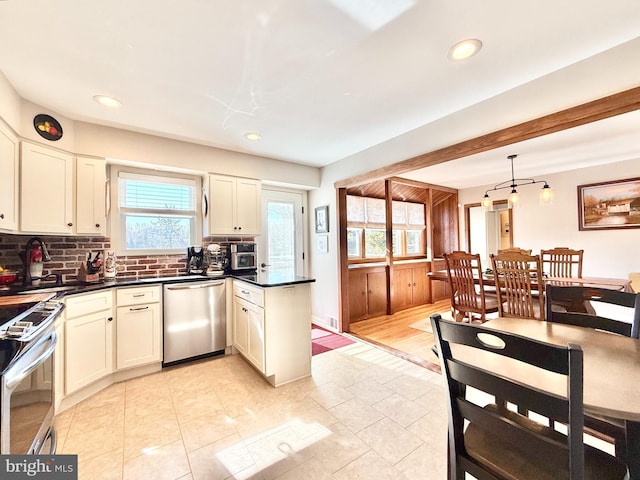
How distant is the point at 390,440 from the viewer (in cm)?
172

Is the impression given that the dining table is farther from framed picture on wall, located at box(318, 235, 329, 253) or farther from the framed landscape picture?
the framed landscape picture

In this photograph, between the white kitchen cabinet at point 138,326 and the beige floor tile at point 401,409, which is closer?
the beige floor tile at point 401,409

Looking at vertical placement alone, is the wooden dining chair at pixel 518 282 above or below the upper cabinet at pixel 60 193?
below

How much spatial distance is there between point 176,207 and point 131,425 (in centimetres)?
231

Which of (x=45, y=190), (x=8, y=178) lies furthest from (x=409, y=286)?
(x=8, y=178)

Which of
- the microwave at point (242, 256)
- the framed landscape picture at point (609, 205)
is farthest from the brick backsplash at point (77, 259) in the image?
the framed landscape picture at point (609, 205)

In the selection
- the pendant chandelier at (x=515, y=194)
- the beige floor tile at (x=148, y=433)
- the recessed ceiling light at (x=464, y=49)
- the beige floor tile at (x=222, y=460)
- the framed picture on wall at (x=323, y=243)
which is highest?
the recessed ceiling light at (x=464, y=49)

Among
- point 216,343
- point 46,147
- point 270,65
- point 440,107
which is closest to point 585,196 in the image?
point 440,107

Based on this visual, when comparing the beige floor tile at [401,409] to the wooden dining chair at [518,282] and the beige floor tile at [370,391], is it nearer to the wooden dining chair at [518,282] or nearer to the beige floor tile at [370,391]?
the beige floor tile at [370,391]

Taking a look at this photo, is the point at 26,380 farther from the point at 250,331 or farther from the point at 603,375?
the point at 603,375

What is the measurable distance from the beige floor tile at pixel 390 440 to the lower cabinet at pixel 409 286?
3041mm

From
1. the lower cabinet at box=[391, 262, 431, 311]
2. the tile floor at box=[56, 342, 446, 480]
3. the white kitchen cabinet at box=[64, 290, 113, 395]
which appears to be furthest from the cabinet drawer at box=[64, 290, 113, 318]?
the lower cabinet at box=[391, 262, 431, 311]

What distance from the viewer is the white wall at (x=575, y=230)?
12.8 feet

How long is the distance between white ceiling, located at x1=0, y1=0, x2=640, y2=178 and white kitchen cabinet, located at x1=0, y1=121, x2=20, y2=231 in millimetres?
416
